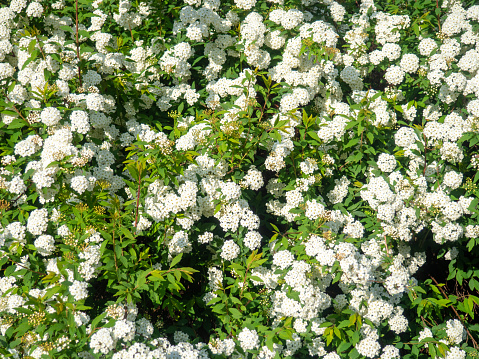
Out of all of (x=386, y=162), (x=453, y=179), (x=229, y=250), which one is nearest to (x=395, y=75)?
(x=386, y=162)

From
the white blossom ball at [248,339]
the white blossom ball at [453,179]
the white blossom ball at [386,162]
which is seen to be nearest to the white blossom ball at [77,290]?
the white blossom ball at [248,339]

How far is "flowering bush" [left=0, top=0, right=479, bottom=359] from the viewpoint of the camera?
3.69 metres

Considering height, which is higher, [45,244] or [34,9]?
[34,9]

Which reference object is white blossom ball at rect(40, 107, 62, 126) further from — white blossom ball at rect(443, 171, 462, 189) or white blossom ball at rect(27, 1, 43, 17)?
white blossom ball at rect(443, 171, 462, 189)

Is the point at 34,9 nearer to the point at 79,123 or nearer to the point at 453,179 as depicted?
the point at 79,123

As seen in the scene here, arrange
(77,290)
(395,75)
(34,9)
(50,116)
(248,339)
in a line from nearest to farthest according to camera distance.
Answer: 1. (77,290)
2. (248,339)
3. (50,116)
4. (34,9)
5. (395,75)

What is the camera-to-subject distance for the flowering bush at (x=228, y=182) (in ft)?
12.1

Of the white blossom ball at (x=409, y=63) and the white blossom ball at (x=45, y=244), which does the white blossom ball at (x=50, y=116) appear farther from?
the white blossom ball at (x=409, y=63)

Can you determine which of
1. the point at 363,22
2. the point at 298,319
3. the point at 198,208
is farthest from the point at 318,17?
the point at 298,319

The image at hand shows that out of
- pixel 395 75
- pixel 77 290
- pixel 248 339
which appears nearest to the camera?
pixel 77 290

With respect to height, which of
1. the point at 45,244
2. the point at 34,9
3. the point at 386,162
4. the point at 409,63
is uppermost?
the point at 409,63

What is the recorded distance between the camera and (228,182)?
4.13 meters

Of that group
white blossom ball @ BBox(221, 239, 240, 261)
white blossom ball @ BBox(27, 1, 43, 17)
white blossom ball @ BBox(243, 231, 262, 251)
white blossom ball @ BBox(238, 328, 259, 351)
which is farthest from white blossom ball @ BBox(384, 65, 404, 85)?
white blossom ball @ BBox(27, 1, 43, 17)

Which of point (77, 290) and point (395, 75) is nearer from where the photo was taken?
point (77, 290)
